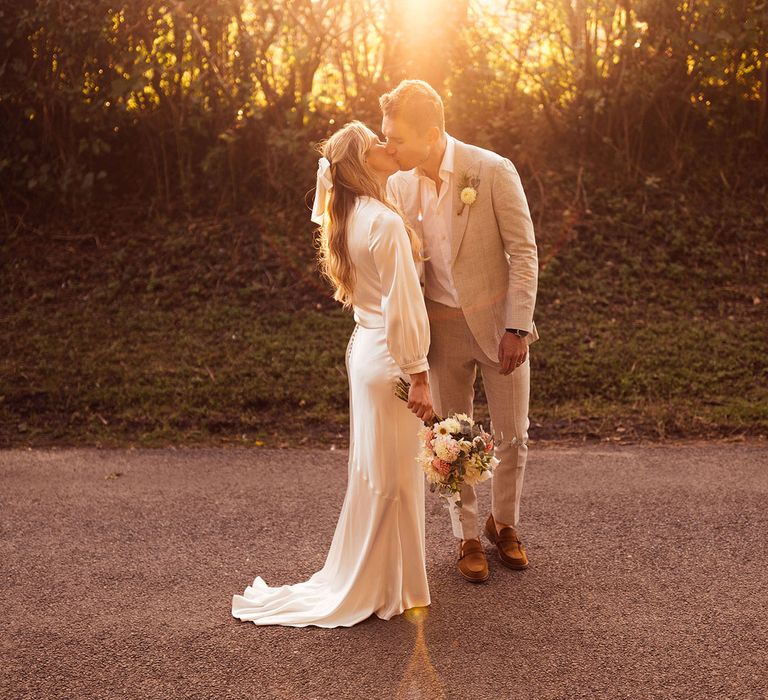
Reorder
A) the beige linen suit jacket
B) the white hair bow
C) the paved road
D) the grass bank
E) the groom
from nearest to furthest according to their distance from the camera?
the paved road → the white hair bow → the groom → the beige linen suit jacket → the grass bank

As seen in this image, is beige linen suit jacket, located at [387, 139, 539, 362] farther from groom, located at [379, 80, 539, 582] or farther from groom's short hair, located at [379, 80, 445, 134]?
groom's short hair, located at [379, 80, 445, 134]

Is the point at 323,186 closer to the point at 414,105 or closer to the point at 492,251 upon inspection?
the point at 414,105

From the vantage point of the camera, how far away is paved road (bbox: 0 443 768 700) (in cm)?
384

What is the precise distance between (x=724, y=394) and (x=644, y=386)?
0.65 metres

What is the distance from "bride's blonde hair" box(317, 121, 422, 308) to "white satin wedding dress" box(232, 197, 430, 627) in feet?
A: 0.16

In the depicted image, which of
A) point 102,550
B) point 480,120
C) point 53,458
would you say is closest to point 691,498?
point 102,550

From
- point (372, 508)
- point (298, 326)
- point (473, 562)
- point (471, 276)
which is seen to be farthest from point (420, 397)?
point (298, 326)

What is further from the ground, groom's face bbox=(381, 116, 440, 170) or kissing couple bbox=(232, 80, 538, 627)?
groom's face bbox=(381, 116, 440, 170)

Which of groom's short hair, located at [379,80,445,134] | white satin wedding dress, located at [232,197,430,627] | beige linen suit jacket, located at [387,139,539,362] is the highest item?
groom's short hair, located at [379,80,445,134]

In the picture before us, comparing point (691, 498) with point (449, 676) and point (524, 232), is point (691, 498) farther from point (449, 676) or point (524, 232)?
point (449, 676)

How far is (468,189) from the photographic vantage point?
470 cm

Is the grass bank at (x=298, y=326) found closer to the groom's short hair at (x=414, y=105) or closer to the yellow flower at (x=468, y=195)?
the yellow flower at (x=468, y=195)

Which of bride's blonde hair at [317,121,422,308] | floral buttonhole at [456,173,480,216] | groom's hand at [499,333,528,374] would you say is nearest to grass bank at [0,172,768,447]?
groom's hand at [499,333,528,374]

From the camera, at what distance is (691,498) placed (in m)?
5.93
